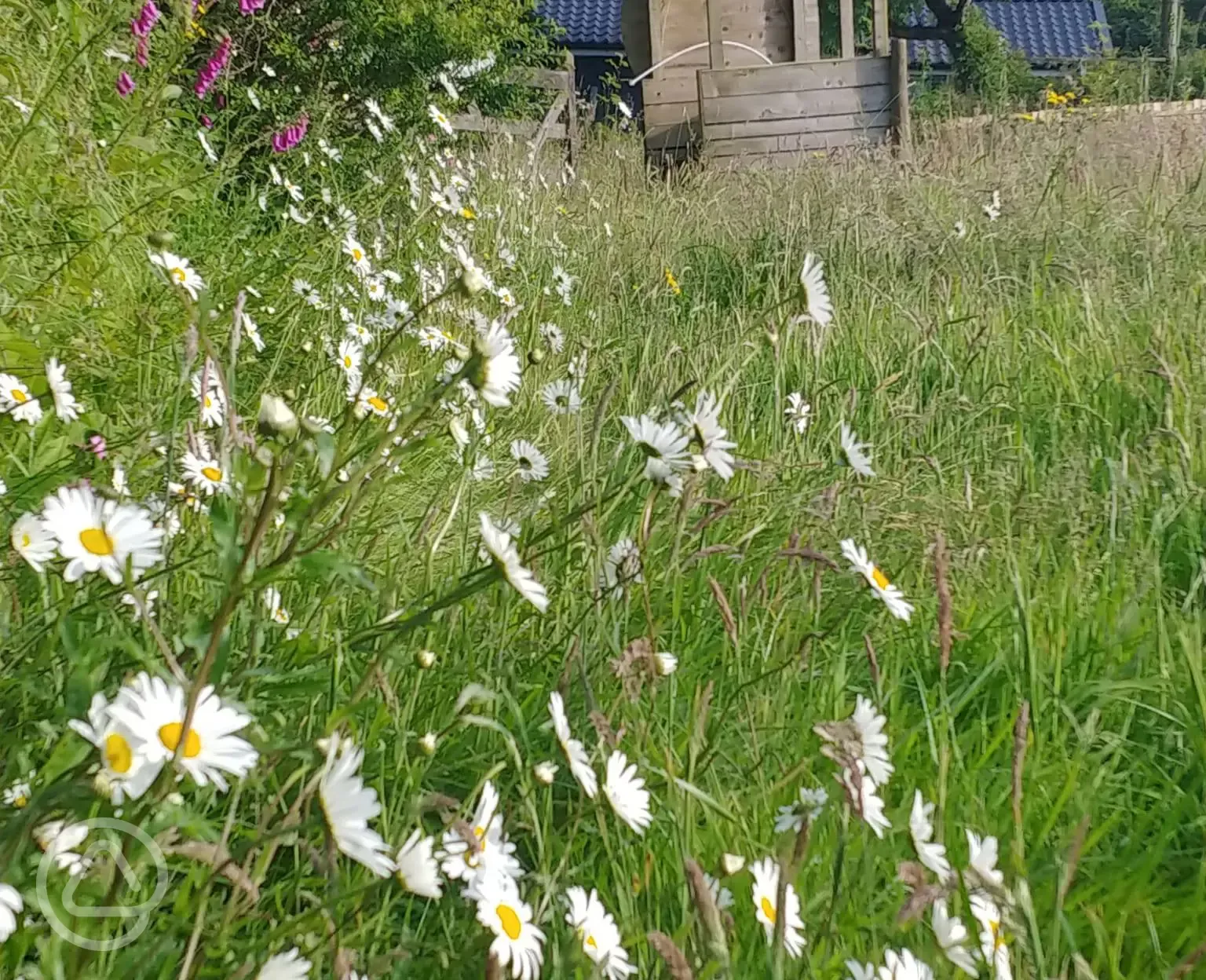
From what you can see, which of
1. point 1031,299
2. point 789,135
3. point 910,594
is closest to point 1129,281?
point 1031,299

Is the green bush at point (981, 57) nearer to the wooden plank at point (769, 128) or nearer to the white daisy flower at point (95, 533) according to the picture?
the wooden plank at point (769, 128)

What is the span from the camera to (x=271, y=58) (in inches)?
176

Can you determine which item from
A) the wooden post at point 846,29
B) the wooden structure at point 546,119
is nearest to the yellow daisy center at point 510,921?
the wooden structure at point 546,119

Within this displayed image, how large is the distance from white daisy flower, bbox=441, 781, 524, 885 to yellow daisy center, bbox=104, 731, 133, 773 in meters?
0.22

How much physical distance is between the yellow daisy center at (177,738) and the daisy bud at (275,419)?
0.57ft

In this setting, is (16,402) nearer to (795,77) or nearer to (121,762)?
(121,762)

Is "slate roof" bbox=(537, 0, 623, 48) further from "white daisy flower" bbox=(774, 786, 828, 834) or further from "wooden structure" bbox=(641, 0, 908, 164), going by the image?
"white daisy flower" bbox=(774, 786, 828, 834)

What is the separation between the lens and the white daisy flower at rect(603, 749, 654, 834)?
88 centimetres

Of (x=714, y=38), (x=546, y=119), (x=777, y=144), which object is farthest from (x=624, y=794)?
(x=714, y=38)

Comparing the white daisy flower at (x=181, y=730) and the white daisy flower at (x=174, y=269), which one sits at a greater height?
the white daisy flower at (x=174, y=269)

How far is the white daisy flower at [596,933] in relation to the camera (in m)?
0.79

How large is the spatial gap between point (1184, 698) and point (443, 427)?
3.56ft

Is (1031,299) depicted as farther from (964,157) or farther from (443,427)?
(964,157)

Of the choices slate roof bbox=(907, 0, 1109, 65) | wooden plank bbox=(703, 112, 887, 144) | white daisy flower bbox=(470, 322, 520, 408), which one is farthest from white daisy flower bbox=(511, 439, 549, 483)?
slate roof bbox=(907, 0, 1109, 65)
